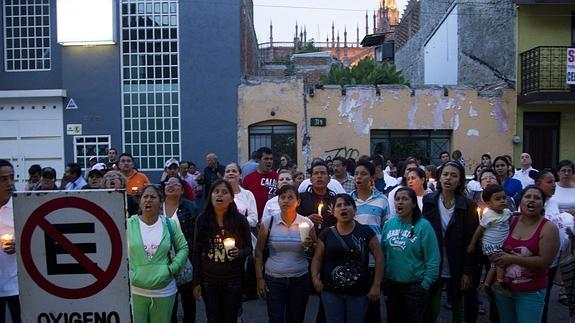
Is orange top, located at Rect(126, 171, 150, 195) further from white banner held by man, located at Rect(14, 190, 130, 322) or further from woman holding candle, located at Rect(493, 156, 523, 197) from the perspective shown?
woman holding candle, located at Rect(493, 156, 523, 197)

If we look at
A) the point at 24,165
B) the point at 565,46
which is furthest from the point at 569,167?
the point at 24,165

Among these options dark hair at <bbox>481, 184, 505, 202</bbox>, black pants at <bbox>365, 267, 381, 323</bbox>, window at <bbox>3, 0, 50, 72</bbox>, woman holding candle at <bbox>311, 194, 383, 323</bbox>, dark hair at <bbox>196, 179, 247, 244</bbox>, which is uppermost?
window at <bbox>3, 0, 50, 72</bbox>

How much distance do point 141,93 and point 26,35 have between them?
154 inches

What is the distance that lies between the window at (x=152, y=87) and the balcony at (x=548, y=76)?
1057cm

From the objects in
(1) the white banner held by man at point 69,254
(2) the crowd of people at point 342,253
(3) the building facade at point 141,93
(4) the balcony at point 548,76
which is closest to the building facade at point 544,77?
(4) the balcony at point 548,76

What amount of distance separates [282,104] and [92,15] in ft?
19.8

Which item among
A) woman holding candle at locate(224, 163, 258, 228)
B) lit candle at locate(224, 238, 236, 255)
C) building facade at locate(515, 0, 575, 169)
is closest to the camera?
lit candle at locate(224, 238, 236, 255)

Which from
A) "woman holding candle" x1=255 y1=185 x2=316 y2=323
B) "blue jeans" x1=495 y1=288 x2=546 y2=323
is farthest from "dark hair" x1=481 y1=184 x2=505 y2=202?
"woman holding candle" x1=255 y1=185 x2=316 y2=323

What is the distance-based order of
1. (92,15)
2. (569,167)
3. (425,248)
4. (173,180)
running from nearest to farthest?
(425,248), (173,180), (569,167), (92,15)

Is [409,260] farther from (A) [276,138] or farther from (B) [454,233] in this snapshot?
(A) [276,138]

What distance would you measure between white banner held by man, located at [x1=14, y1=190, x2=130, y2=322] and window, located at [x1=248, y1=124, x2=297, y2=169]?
13469 mm

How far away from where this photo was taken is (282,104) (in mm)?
16172

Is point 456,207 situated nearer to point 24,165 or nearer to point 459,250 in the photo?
→ point 459,250

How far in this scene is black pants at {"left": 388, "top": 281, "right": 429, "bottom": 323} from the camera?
4.87 m
